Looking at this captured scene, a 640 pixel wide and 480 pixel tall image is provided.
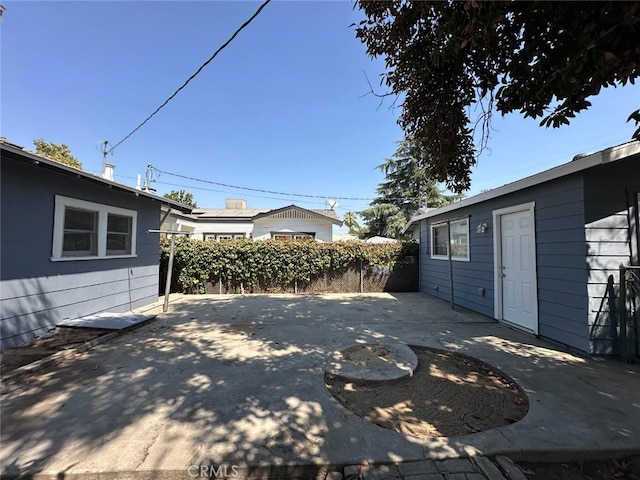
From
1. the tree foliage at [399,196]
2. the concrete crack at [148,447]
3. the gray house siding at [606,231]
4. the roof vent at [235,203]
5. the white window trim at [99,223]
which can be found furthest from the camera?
the roof vent at [235,203]

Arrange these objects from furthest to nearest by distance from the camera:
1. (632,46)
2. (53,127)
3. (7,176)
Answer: (53,127) → (7,176) → (632,46)

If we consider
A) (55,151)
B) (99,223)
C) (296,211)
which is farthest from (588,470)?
(55,151)

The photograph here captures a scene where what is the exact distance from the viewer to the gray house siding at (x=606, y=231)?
3.88 m

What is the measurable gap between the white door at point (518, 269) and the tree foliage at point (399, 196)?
44.6ft

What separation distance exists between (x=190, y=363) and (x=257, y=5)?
4831 millimetres

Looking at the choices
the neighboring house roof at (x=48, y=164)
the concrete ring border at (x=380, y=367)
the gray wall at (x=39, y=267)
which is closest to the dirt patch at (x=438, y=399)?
the concrete ring border at (x=380, y=367)

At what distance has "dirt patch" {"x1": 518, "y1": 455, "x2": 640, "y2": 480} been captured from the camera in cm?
192

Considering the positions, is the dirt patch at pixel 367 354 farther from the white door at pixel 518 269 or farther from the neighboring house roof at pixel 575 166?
the neighboring house roof at pixel 575 166

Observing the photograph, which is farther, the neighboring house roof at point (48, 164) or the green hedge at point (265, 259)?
the green hedge at point (265, 259)

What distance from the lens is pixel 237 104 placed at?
10312 mm

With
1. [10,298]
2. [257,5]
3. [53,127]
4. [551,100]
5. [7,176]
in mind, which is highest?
[53,127]

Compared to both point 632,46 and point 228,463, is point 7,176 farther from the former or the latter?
point 632,46

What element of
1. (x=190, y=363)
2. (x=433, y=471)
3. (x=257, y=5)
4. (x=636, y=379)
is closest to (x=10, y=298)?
(x=190, y=363)

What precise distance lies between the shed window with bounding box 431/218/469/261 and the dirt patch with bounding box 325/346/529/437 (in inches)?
169
